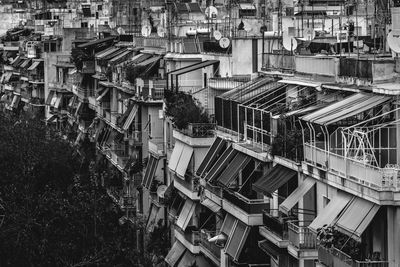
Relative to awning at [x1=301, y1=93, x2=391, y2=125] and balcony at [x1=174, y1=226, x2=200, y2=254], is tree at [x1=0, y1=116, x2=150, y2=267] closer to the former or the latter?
balcony at [x1=174, y1=226, x2=200, y2=254]

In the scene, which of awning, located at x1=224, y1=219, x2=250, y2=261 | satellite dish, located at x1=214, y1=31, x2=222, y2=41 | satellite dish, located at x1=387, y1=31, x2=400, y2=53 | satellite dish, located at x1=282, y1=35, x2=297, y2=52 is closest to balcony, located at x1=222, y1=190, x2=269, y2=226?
awning, located at x1=224, y1=219, x2=250, y2=261

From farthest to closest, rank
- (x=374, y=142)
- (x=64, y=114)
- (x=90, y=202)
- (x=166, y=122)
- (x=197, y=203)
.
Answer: (x=64, y=114)
(x=90, y=202)
(x=166, y=122)
(x=197, y=203)
(x=374, y=142)

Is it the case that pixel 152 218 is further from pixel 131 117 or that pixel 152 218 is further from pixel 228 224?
pixel 228 224

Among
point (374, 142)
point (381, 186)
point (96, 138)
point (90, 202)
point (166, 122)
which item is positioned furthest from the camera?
point (96, 138)

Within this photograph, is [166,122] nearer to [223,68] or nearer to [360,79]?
[223,68]

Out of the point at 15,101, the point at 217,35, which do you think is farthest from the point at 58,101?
the point at 217,35

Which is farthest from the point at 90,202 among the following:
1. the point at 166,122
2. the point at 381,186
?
the point at 381,186

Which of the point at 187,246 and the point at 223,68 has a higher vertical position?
the point at 223,68

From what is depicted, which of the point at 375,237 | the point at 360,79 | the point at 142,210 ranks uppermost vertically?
the point at 360,79

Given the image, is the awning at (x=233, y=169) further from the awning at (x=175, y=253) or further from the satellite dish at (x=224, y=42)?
the satellite dish at (x=224, y=42)
